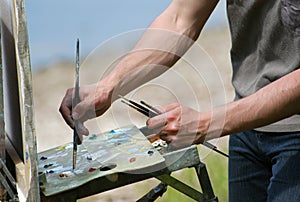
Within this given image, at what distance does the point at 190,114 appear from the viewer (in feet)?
6.46

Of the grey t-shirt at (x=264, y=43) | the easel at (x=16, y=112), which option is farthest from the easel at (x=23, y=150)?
the grey t-shirt at (x=264, y=43)

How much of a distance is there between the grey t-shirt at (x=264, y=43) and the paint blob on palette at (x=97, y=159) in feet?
1.12

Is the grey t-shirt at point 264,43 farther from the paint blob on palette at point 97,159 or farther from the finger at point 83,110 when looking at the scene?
the finger at point 83,110

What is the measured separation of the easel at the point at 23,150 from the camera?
69.3 inches

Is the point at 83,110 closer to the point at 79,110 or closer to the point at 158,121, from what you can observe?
the point at 79,110

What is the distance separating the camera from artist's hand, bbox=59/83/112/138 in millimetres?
2133

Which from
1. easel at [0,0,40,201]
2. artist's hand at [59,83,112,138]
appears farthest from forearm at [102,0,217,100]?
easel at [0,0,40,201]

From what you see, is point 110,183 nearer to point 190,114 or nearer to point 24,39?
point 190,114

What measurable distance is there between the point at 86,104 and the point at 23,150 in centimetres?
22

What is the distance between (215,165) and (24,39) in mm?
2209

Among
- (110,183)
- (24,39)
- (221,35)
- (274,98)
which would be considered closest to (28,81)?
(24,39)

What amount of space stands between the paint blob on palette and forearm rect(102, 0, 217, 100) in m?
0.16

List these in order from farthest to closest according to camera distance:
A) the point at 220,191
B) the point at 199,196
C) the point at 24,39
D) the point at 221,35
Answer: the point at 221,35 → the point at 220,191 → the point at 199,196 → the point at 24,39

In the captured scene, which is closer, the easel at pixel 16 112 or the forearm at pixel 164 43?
Result: the easel at pixel 16 112
